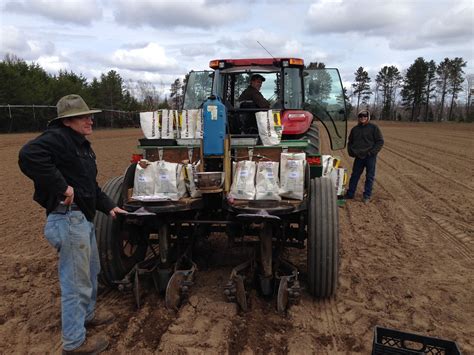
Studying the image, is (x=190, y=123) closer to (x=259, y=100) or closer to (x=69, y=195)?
(x=69, y=195)

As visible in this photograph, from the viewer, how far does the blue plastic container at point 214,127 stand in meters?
3.87

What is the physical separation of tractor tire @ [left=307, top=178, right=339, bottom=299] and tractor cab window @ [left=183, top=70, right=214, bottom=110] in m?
3.35

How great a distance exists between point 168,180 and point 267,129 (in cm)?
112

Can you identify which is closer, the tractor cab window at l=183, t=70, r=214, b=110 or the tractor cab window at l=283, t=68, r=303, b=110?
the tractor cab window at l=283, t=68, r=303, b=110

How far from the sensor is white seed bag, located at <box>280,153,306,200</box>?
3.80m

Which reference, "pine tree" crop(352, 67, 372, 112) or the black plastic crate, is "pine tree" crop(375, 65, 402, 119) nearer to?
"pine tree" crop(352, 67, 372, 112)

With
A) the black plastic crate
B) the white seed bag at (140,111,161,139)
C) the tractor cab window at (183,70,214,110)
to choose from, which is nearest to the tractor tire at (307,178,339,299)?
the black plastic crate

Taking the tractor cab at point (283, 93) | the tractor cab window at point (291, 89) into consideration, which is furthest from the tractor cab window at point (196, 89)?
the tractor cab window at point (291, 89)

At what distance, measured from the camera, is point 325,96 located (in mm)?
6332

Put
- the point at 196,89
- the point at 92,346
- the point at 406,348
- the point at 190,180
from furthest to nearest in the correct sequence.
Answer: the point at 196,89
the point at 190,180
the point at 92,346
the point at 406,348

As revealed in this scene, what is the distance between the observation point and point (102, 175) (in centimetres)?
1113

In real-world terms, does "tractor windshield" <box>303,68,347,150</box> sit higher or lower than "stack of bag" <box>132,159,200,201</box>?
higher

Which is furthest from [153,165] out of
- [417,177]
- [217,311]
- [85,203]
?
[417,177]

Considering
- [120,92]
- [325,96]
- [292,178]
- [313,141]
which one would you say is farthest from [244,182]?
[120,92]
